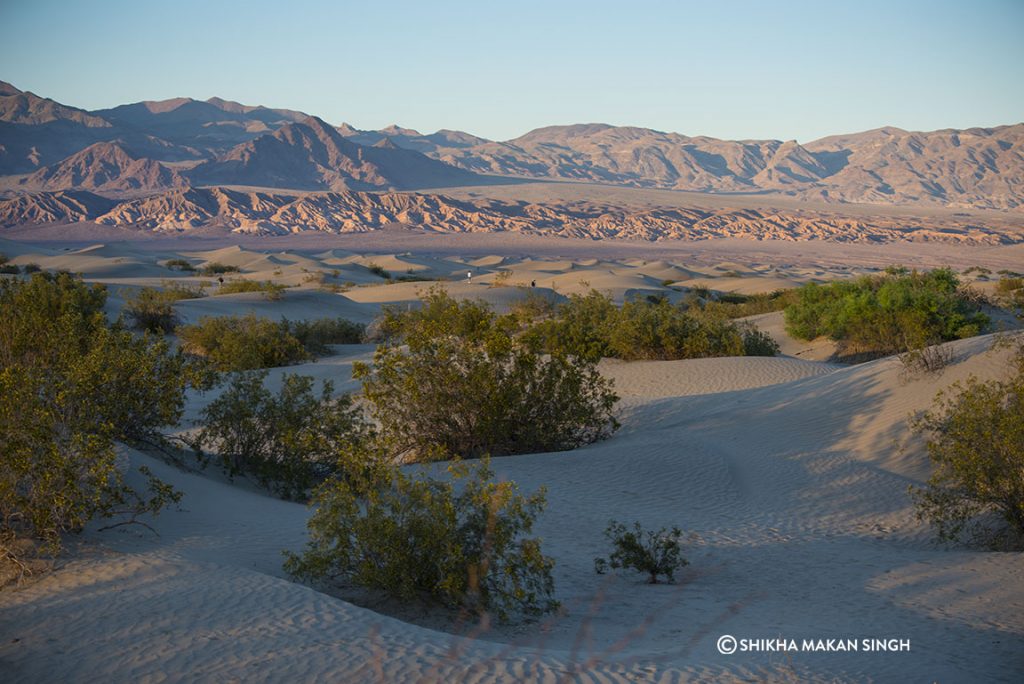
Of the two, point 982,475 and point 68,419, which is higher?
point 68,419

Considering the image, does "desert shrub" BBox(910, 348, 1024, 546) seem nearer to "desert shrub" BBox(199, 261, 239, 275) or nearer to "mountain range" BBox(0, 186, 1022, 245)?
"desert shrub" BBox(199, 261, 239, 275)

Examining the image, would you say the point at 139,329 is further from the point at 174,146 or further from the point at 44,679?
the point at 174,146

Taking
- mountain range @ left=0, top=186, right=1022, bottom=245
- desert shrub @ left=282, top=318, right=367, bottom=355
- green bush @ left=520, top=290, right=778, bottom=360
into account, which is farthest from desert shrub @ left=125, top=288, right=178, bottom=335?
mountain range @ left=0, top=186, right=1022, bottom=245

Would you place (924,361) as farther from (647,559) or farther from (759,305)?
(759,305)

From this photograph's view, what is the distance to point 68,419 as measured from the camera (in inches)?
303

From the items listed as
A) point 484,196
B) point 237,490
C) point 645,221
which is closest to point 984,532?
point 237,490

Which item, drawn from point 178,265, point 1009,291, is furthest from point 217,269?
point 1009,291

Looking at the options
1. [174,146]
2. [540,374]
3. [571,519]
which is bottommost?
[571,519]

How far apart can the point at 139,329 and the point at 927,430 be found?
64.1 ft

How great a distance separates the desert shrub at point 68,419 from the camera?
265 inches

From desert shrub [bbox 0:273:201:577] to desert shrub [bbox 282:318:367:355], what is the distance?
39.8 ft

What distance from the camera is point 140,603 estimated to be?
241 inches

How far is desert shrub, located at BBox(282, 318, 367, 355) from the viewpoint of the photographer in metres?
24.0

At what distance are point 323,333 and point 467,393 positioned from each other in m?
14.2
